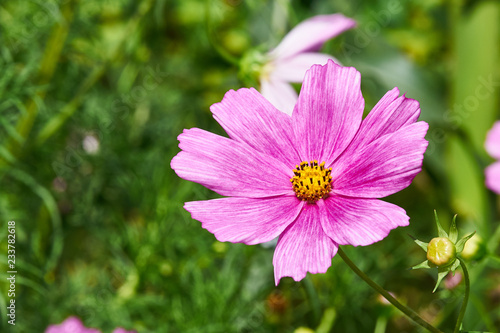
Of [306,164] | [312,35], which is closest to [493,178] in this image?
[312,35]

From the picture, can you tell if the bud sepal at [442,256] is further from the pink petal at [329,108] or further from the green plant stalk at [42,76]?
the green plant stalk at [42,76]

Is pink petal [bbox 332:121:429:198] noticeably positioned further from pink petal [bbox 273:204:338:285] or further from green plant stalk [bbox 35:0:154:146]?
green plant stalk [bbox 35:0:154:146]

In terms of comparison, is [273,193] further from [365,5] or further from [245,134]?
[365,5]

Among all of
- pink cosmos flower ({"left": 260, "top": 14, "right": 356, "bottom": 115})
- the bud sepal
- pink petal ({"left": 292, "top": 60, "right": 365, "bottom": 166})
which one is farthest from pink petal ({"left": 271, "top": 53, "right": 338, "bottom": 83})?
the bud sepal

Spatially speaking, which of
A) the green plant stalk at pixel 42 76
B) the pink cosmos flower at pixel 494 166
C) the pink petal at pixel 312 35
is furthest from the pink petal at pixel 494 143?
the green plant stalk at pixel 42 76

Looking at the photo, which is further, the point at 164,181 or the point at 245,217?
the point at 164,181

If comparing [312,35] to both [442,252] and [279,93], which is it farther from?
[442,252]
